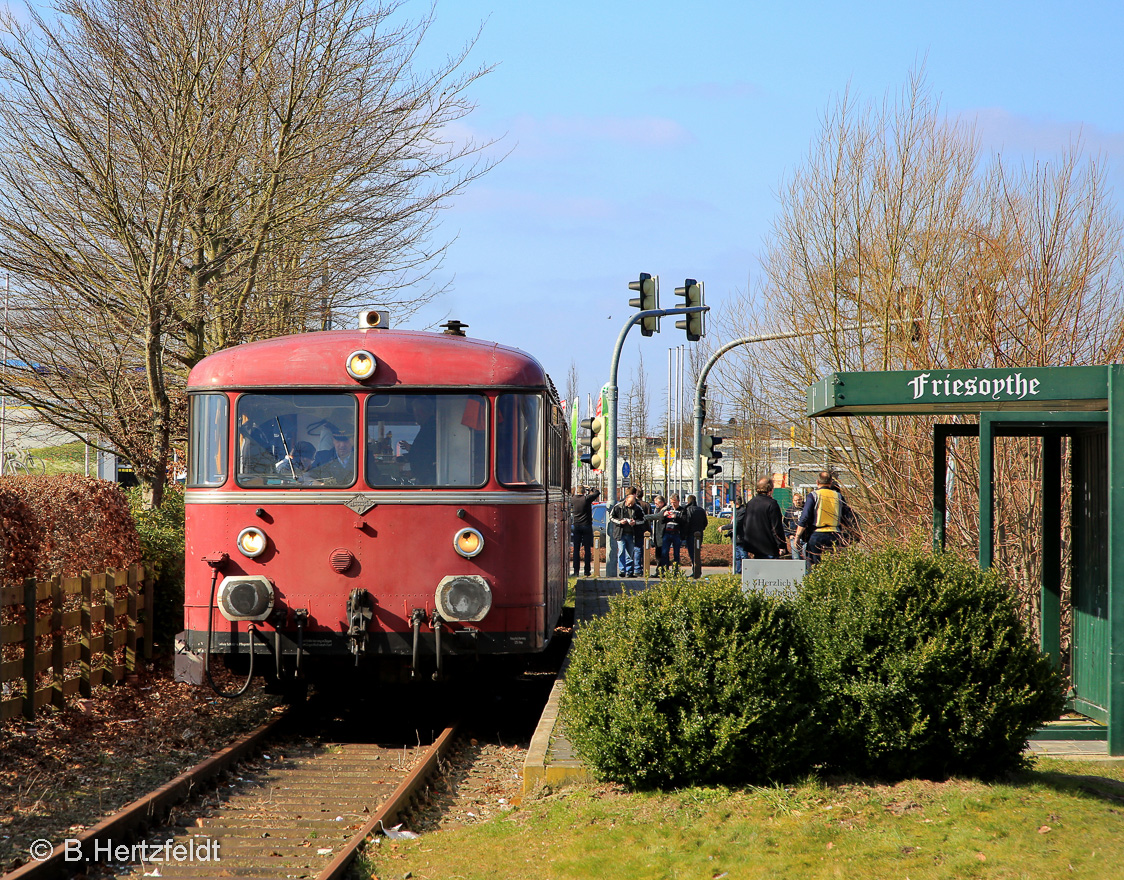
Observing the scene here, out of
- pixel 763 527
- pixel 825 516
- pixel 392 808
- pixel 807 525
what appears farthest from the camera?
pixel 763 527

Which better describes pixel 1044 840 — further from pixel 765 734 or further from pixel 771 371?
pixel 771 371

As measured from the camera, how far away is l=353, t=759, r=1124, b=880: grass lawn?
17.7ft

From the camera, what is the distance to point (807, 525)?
14633mm

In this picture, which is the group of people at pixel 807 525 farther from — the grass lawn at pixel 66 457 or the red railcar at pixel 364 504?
the grass lawn at pixel 66 457

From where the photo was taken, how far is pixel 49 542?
9844mm

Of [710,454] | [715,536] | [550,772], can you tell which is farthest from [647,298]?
[715,536]

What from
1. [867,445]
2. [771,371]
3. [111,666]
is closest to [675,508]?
[771,371]

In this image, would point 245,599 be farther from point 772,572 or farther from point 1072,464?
point 1072,464

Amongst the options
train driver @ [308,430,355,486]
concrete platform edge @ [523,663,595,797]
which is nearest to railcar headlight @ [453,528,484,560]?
train driver @ [308,430,355,486]

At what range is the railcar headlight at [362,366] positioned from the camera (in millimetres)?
8992

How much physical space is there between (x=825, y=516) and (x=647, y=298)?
6.73m

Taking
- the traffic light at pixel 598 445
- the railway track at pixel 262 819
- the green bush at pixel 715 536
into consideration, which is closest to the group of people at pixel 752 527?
the traffic light at pixel 598 445

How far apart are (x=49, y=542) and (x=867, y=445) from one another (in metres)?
9.57

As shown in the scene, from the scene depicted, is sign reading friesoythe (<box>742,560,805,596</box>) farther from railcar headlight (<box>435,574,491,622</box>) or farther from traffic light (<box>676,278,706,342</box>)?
traffic light (<box>676,278,706,342</box>)
